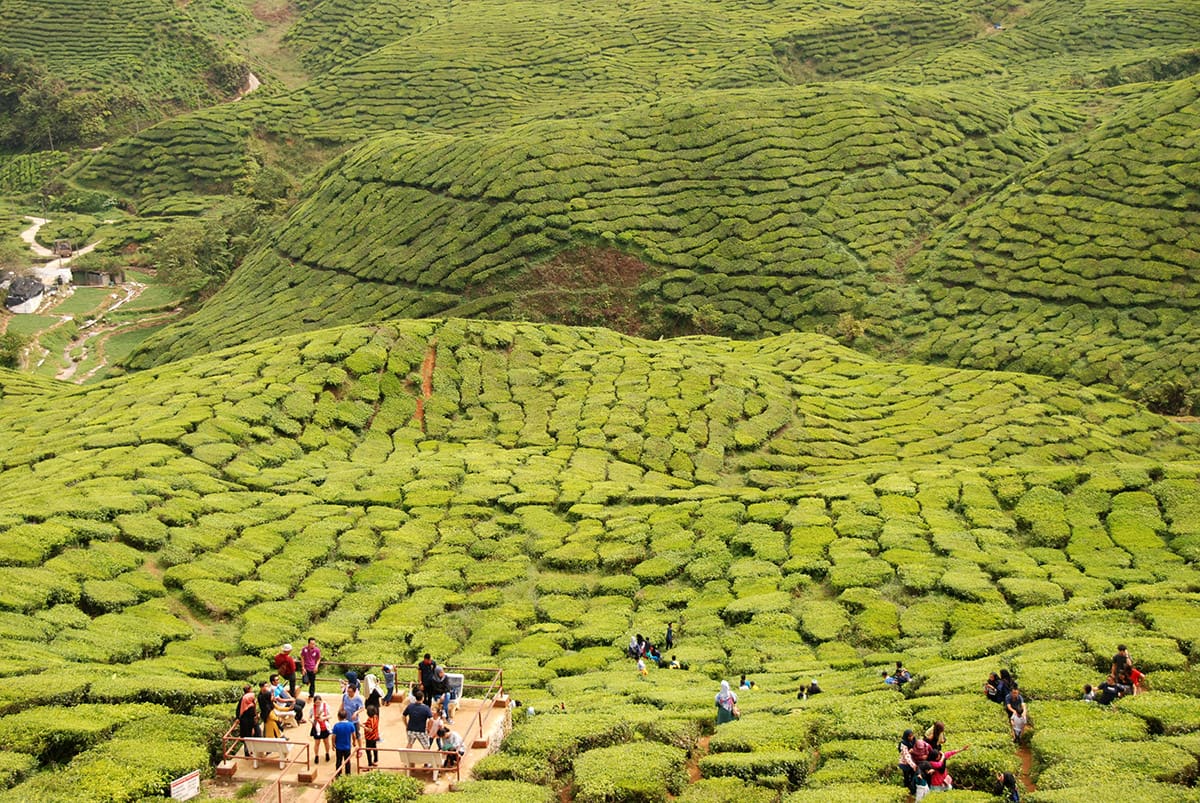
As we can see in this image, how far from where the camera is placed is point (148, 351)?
6669 cm

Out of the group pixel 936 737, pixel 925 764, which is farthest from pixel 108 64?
pixel 925 764

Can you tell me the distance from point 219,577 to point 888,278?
44923mm

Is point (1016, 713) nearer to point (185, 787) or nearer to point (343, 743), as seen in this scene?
point (343, 743)

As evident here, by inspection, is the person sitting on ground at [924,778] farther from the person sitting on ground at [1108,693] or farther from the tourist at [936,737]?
the person sitting on ground at [1108,693]

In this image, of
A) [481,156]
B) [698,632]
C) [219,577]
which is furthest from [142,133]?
[698,632]

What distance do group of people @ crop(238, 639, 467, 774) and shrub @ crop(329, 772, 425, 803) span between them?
0.63 m

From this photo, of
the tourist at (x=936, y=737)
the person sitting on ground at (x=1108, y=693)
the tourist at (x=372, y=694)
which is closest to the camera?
the tourist at (x=936, y=737)

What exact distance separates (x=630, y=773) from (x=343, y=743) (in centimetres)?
554

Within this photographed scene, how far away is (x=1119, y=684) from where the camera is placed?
2214 cm

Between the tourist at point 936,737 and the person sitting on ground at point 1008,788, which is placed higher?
the tourist at point 936,737

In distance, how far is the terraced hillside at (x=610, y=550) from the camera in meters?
21.5

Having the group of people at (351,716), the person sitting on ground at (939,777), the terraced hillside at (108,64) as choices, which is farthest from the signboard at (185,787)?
the terraced hillside at (108,64)

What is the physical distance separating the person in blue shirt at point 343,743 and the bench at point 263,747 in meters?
1.13

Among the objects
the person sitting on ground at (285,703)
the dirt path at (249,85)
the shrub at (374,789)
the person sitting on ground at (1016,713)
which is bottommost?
the person sitting on ground at (1016,713)
